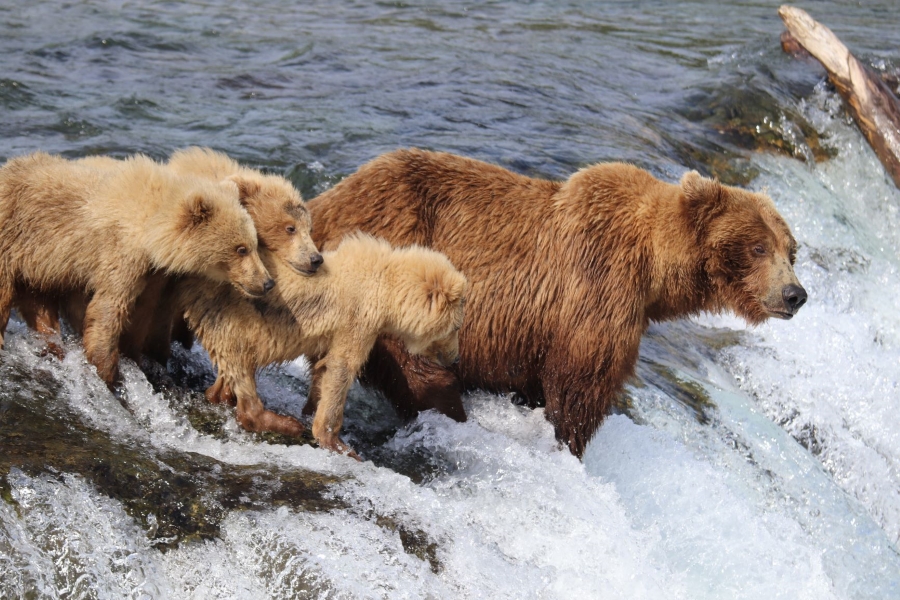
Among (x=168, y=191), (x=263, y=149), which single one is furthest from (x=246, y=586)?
(x=263, y=149)

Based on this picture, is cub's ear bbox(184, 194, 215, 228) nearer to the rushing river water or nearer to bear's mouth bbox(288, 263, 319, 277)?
bear's mouth bbox(288, 263, 319, 277)

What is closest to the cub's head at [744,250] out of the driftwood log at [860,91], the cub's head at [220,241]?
the cub's head at [220,241]

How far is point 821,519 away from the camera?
7688 mm

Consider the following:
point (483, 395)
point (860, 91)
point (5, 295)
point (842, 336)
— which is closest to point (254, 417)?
point (5, 295)

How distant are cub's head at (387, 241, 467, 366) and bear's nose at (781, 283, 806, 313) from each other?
6.69 feet

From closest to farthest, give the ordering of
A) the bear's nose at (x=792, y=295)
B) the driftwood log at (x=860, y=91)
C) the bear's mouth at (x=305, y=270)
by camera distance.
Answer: the bear's mouth at (x=305, y=270)
the bear's nose at (x=792, y=295)
the driftwood log at (x=860, y=91)

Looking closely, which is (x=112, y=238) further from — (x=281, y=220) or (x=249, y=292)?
(x=281, y=220)

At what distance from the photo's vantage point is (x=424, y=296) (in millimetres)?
5551

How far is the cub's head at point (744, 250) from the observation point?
6.46 meters

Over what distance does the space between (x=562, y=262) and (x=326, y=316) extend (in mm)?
1647

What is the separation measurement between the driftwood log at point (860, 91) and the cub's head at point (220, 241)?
10997 millimetres

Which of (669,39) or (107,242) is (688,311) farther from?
(669,39)

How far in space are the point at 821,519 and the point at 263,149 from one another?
20.6 ft

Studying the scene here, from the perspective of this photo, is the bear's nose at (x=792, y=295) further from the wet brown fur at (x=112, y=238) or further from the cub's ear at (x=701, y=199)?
the wet brown fur at (x=112, y=238)
